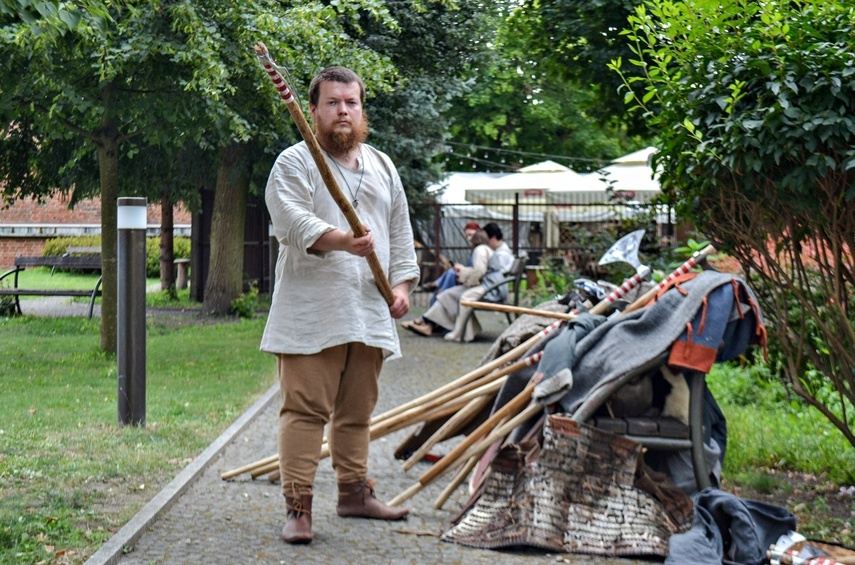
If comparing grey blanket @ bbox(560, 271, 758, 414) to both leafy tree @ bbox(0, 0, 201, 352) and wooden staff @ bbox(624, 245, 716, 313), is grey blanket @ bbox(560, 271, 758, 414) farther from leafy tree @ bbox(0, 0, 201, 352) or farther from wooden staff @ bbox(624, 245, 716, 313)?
leafy tree @ bbox(0, 0, 201, 352)

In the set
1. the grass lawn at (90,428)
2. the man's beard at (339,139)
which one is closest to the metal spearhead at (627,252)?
the man's beard at (339,139)

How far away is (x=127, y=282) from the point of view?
25.2 ft

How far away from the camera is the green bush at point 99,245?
2905 cm

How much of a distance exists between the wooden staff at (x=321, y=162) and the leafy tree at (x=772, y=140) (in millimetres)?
1488

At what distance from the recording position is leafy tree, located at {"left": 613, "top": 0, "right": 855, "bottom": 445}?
15.5 feet

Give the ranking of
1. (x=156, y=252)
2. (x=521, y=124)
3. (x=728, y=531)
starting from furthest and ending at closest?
1. (x=521, y=124)
2. (x=156, y=252)
3. (x=728, y=531)

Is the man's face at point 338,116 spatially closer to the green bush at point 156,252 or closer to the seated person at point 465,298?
the seated person at point 465,298

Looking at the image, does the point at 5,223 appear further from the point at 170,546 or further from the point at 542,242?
the point at 170,546

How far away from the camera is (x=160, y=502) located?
560 cm

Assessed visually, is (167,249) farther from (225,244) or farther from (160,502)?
(160,502)

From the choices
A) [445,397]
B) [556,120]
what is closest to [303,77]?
Result: [445,397]

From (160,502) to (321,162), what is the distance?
1950 mm

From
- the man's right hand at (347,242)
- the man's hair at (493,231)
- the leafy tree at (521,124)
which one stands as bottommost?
the man's hair at (493,231)

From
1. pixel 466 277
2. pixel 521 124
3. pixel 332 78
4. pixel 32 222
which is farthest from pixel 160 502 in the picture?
pixel 521 124
